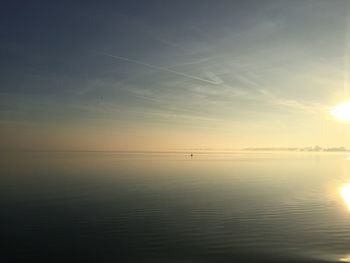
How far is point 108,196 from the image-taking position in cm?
5266

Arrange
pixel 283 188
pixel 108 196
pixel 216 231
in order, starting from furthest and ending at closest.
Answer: pixel 283 188 < pixel 108 196 < pixel 216 231

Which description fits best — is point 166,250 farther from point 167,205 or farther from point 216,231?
point 167,205

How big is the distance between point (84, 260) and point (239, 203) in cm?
2786

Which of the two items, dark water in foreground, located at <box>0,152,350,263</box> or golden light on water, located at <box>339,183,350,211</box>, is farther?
golden light on water, located at <box>339,183,350,211</box>

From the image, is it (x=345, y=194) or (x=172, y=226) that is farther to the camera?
(x=345, y=194)

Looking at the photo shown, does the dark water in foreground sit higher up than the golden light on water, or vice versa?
the golden light on water

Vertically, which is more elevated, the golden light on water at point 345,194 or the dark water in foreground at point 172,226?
the golden light on water at point 345,194

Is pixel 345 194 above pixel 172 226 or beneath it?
above

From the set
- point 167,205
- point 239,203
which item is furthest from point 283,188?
point 167,205

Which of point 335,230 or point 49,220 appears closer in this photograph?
point 335,230

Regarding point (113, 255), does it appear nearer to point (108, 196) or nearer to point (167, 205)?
point (167, 205)

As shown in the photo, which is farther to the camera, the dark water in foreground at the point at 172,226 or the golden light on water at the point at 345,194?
the golden light on water at the point at 345,194

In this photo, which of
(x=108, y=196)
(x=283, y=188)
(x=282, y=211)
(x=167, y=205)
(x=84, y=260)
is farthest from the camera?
(x=283, y=188)

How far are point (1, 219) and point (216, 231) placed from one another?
22.1 m
